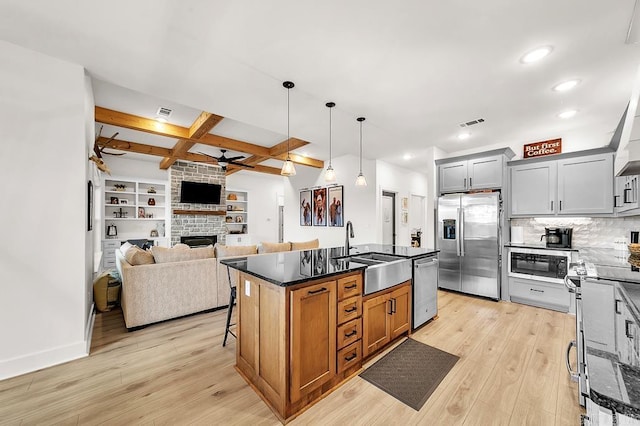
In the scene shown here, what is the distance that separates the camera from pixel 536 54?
2295mm

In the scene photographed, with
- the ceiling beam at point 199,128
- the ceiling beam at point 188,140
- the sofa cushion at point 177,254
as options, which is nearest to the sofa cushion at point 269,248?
the sofa cushion at point 177,254

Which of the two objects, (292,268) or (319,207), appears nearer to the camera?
(292,268)

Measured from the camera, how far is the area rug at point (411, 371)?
203 cm

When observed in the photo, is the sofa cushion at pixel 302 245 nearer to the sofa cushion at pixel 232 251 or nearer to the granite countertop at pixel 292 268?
the sofa cushion at pixel 232 251

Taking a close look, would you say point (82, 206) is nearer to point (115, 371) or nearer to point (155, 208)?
point (115, 371)

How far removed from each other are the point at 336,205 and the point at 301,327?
481cm

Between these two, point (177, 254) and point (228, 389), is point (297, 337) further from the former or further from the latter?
point (177, 254)

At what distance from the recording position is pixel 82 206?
2.54 metres

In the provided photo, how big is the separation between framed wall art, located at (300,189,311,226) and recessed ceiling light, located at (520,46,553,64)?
5.35 metres

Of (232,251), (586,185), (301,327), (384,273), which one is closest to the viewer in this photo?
(301,327)

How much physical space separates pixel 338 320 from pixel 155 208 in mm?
6898

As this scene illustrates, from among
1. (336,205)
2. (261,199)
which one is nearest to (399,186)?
(336,205)

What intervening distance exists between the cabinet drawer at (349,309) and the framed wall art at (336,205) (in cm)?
409

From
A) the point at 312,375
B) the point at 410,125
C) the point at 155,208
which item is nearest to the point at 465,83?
the point at 410,125
